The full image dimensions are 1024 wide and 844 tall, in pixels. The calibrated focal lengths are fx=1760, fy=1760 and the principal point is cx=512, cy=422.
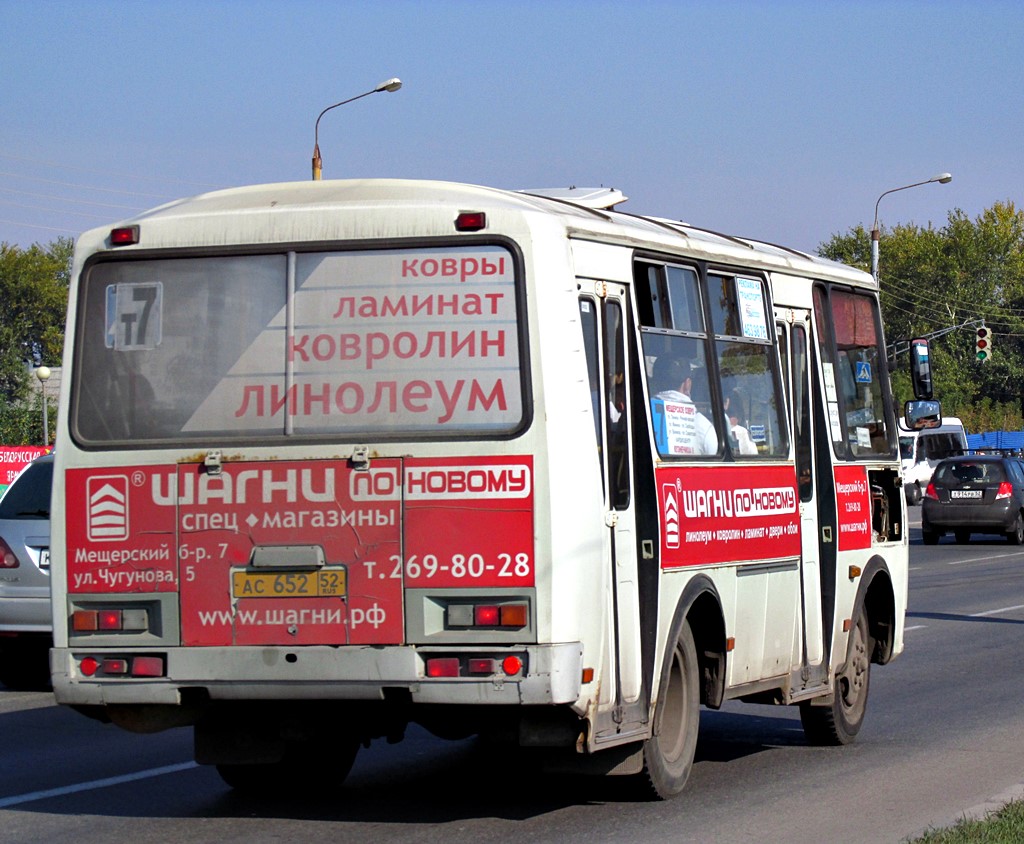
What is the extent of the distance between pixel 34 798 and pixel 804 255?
5.50 metres

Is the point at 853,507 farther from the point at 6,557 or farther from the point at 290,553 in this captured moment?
the point at 6,557

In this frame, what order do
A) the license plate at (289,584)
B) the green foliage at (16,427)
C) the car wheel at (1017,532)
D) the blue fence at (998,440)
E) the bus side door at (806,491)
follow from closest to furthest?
the license plate at (289,584) → the bus side door at (806,491) → the car wheel at (1017,532) → the green foliage at (16,427) → the blue fence at (998,440)

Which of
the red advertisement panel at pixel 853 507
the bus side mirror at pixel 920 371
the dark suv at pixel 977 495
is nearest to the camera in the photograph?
the red advertisement panel at pixel 853 507

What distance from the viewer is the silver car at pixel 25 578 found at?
42.3 ft

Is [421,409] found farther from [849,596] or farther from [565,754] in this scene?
[849,596]

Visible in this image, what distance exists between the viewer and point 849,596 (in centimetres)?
1038

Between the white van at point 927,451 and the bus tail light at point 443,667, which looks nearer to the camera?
the bus tail light at point 443,667

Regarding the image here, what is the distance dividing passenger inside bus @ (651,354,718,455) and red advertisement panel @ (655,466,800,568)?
11cm

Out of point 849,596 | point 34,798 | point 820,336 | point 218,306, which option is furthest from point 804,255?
point 34,798

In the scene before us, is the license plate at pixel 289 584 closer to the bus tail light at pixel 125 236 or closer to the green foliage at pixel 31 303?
the bus tail light at pixel 125 236

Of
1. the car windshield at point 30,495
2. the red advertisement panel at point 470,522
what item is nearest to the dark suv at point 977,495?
the car windshield at point 30,495

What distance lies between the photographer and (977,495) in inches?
Answer: 1310

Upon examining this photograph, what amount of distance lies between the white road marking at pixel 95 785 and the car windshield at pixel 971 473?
25.5m

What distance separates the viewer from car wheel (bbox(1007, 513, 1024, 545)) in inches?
1328
